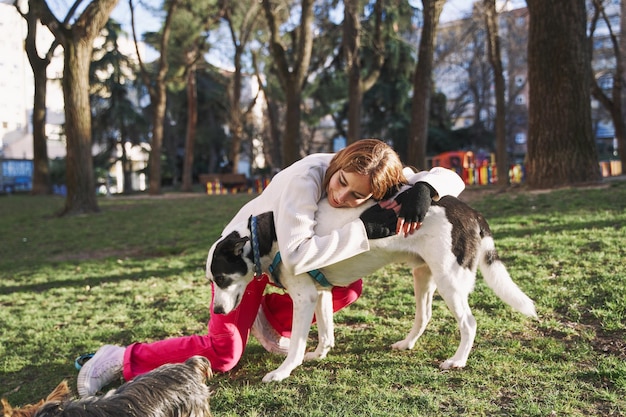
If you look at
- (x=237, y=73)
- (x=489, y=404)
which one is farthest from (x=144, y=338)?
(x=237, y=73)

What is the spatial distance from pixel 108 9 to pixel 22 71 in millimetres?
43466

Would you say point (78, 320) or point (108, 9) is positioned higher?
point (108, 9)

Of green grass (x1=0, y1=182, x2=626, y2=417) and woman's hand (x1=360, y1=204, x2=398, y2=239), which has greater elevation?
woman's hand (x1=360, y1=204, x2=398, y2=239)

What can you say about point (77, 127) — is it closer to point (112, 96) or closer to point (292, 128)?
point (292, 128)

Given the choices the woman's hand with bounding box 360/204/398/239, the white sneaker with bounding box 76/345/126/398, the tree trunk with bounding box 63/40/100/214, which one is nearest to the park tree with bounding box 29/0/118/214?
the tree trunk with bounding box 63/40/100/214

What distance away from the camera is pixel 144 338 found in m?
4.30

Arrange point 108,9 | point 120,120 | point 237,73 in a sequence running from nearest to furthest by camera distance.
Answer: point 108,9, point 237,73, point 120,120

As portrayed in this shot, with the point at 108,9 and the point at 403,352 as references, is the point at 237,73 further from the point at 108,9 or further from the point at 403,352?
the point at 403,352

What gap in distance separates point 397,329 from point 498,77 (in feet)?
47.9

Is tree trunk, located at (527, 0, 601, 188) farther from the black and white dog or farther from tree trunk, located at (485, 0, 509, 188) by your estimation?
the black and white dog

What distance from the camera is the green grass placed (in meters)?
2.88

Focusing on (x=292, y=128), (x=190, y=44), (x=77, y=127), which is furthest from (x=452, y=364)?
(x=190, y=44)

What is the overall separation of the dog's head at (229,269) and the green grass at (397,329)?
1.69 ft

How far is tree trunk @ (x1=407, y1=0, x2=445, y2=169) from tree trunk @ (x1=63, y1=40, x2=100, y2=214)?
820cm
